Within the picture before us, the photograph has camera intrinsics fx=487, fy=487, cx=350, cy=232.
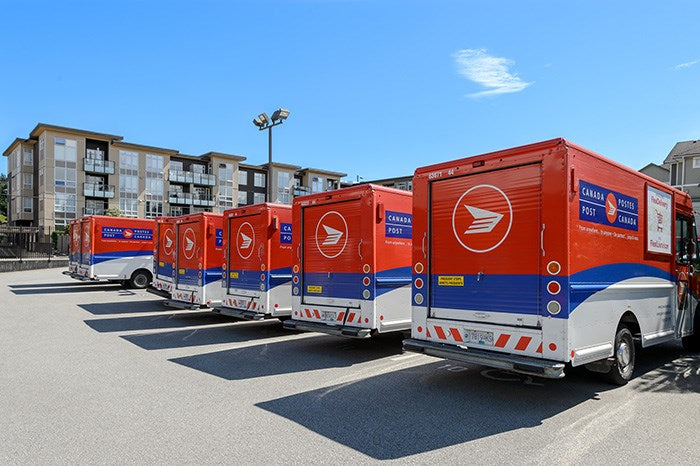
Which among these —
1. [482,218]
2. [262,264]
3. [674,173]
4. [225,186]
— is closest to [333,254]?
[262,264]

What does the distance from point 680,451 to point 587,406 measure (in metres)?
1.27

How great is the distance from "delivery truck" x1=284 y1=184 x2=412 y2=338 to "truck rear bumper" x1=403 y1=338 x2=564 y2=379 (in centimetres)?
177

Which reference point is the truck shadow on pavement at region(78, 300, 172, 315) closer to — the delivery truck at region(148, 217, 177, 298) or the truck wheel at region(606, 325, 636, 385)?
the delivery truck at region(148, 217, 177, 298)

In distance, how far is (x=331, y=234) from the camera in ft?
28.7

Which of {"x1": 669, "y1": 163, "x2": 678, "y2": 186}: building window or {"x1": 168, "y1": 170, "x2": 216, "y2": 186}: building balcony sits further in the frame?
{"x1": 168, "y1": 170, "x2": 216, "y2": 186}: building balcony

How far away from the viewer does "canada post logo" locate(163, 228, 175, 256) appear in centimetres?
1377

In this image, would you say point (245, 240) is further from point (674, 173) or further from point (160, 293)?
point (674, 173)

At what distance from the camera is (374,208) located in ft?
26.3

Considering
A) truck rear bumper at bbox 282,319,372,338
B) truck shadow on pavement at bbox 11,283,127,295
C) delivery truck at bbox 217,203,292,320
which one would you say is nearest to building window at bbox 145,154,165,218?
truck shadow on pavement at bbox 11,283,127,295

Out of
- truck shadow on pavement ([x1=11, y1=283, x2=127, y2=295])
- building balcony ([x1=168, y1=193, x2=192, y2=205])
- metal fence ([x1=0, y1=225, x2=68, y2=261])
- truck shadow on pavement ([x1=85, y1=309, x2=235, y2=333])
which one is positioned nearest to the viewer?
truck shadow on pavement ([x1=85, y1=309, x2=235, y2=333])

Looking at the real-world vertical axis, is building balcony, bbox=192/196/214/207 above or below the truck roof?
above

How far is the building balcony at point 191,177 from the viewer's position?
64188 millimetres

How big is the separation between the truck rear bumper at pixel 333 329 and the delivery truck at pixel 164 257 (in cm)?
592

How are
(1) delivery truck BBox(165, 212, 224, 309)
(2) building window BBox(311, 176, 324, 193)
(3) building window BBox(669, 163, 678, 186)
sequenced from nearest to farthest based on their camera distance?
(1) delivery truck BBox(165, 212, 224, 309) < (3) building window BBox(669, 163, 678, 186) < (2) building window BBox(311, 176, 324, 193)
